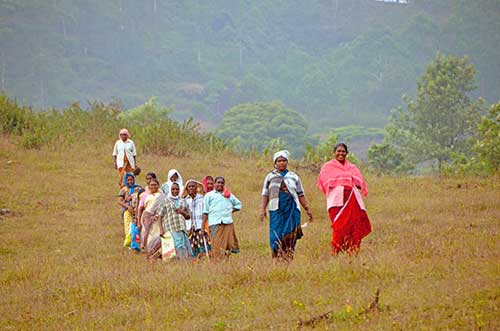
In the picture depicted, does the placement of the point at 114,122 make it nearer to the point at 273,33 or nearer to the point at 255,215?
the point at 255,215

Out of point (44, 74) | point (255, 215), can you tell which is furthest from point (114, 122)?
point (44, 74)

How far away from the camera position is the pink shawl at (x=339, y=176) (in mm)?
9828

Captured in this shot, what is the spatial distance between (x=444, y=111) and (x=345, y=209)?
140 feet

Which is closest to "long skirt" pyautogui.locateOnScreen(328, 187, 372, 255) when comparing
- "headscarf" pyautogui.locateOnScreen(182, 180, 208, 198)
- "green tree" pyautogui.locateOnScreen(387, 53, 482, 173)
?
"headscarf" pyautogui.locateOnScreen(182, 180, 208, 198)

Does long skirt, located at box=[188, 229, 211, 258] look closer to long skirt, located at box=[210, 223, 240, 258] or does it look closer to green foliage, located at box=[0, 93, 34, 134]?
long skirt, located at box=[210, 223, 240, 258]

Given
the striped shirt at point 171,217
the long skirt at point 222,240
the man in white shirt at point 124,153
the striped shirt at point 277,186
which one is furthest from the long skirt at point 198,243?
the man in white shirt at point 124,153

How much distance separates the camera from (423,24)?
12562cm

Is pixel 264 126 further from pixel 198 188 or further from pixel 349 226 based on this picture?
pixel 349 226

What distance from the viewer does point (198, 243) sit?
35.8 ft

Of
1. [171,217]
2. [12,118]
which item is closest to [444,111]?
[12,118]

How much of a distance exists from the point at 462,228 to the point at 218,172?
961 centimetres

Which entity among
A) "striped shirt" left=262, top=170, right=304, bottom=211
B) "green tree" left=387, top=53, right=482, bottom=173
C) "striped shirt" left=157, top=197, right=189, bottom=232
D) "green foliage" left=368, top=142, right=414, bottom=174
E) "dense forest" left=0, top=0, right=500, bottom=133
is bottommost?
"striped shirt" left=157, top=197, right=189, bottom=232

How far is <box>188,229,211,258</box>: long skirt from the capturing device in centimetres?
1086

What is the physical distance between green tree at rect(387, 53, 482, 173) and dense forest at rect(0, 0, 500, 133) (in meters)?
48.1
